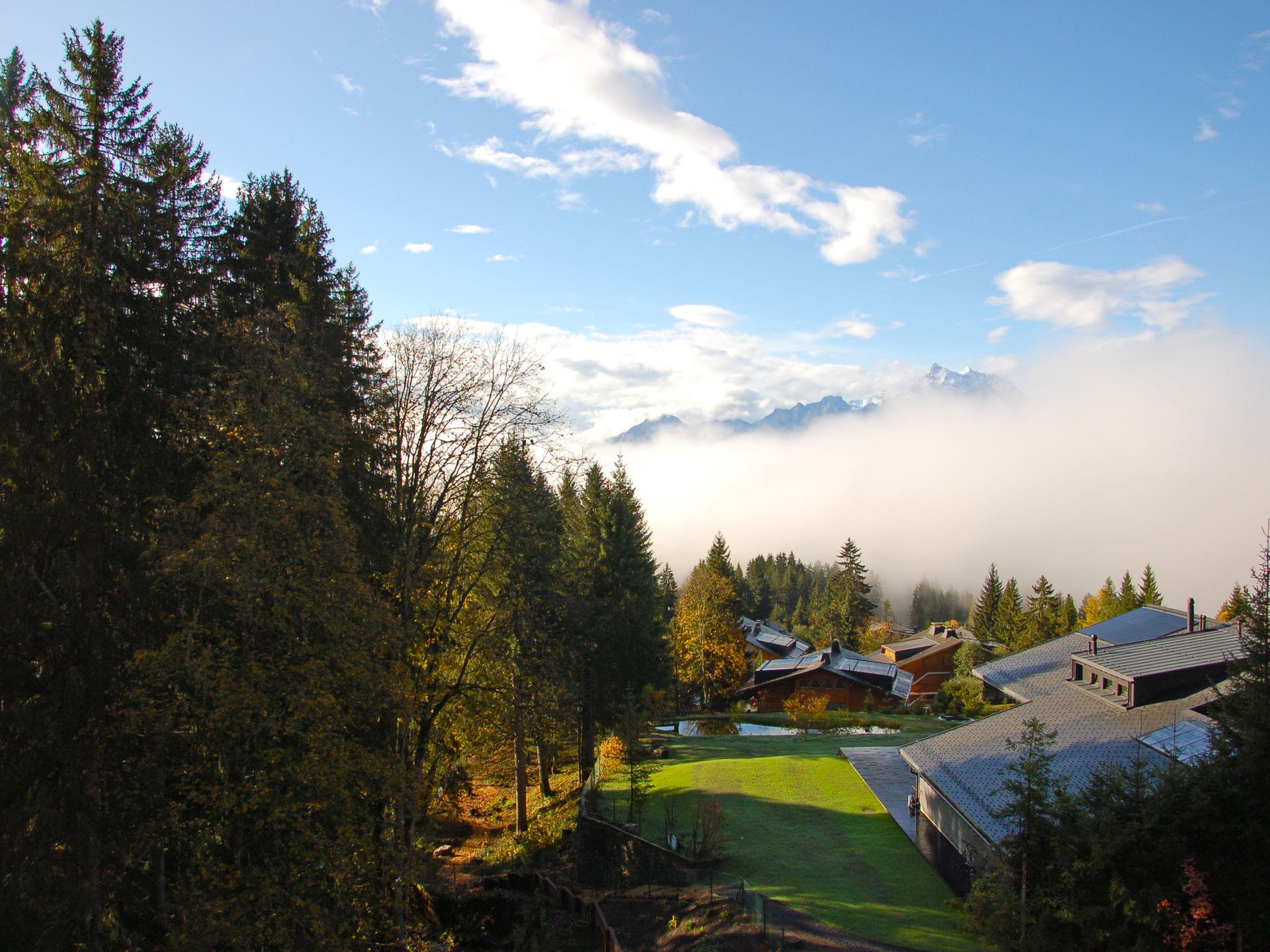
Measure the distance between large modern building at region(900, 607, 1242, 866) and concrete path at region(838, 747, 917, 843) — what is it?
116 cm

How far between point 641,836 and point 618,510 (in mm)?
16278

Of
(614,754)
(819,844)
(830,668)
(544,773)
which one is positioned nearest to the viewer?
(819,844)

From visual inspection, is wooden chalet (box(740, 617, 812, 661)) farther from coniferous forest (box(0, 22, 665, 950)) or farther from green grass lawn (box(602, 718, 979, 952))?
coniferous forest (box(0, 22, 665, 950))

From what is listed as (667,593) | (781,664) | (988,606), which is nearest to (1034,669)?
(667,593)

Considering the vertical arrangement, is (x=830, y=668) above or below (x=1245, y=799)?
below

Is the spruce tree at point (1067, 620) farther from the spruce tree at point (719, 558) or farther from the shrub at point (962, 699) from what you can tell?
the spruce tree at point (719, 558)

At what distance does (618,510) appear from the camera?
117 ft

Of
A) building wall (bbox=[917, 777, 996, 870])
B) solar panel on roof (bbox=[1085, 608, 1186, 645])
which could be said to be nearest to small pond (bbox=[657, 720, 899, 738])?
solar panel on roof (bbox=[1085, 608, 1186, 645])

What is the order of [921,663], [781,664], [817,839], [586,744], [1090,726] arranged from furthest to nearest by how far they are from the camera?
[921,663] → [781,664] → [586,744] → [817,839] → [1090,726]

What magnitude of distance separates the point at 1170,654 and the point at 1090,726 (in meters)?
4.08

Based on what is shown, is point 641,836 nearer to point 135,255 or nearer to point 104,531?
point 104,531

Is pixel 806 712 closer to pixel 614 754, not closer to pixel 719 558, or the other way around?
pixel 614 754

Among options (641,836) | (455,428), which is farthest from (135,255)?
(641,836)

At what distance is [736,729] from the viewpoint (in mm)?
44531
